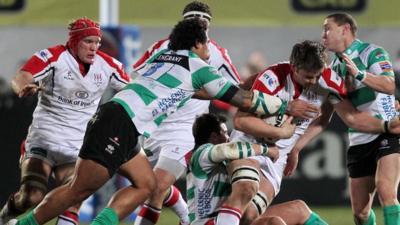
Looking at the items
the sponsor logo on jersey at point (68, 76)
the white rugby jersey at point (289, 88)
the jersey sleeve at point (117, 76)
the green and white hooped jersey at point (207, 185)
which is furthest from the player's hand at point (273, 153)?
the sponsor logo on jersey at point (68, 76)

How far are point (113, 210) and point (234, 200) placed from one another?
2.84ft

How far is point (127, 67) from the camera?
13.2m

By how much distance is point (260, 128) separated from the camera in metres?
8.60

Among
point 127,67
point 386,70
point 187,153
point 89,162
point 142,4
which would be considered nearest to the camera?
point 89,162

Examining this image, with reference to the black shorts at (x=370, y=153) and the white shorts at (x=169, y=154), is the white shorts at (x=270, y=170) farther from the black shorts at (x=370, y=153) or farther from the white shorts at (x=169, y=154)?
the white shorts at (x=169, y=154)

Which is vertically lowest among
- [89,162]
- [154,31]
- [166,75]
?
[154,31]

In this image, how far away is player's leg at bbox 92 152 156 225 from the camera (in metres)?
8.51

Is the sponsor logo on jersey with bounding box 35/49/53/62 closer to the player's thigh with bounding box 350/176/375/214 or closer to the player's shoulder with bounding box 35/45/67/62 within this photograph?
the player's shoulder with bounding box 35/45/67/62

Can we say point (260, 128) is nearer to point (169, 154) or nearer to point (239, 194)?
point (239, 194)

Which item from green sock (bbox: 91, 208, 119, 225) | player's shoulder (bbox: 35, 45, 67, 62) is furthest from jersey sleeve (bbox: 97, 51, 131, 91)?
green sock (bbox: 91, 208, 119, 225)

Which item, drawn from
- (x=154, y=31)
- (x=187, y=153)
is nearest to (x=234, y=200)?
(x=187, y=153)

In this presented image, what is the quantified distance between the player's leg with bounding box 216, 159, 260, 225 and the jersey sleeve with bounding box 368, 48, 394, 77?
4.85 ft

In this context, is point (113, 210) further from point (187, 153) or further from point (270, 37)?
point (270, 37)

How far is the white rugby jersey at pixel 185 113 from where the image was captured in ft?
33.7
